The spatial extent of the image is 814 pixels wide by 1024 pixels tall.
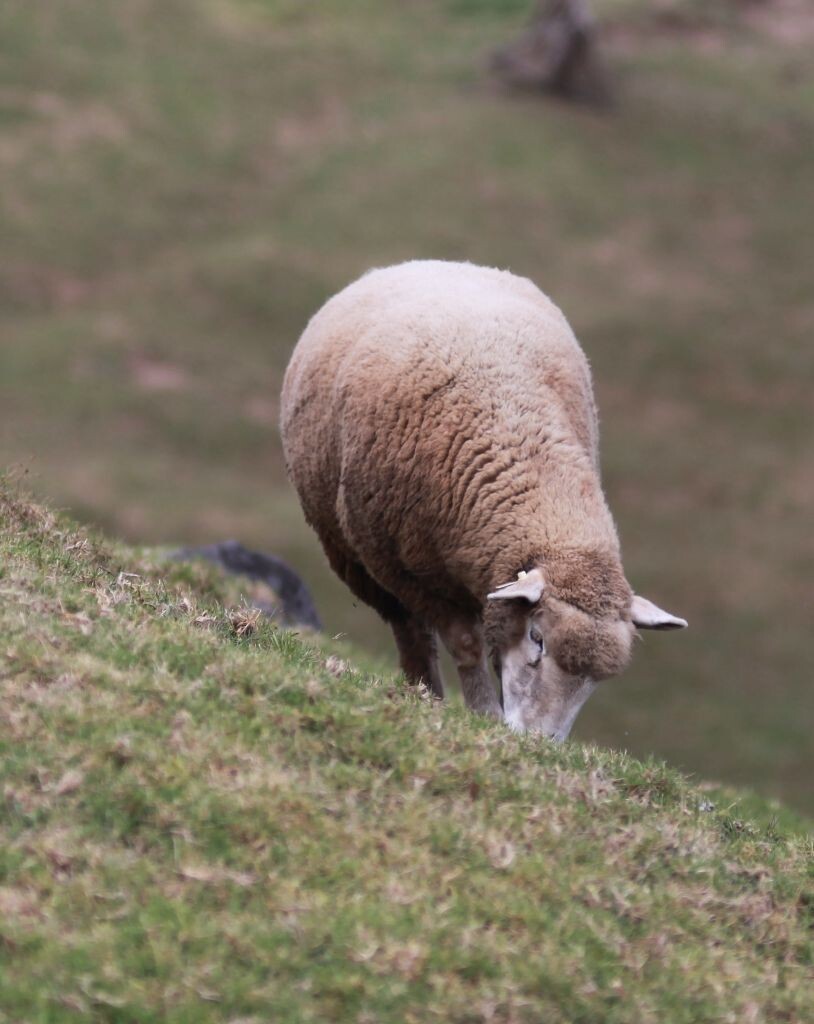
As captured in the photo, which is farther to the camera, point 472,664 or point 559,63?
point 559,63

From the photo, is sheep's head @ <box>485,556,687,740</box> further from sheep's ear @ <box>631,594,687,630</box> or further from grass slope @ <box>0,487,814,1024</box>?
grass slope @ <box>0,487,814,1024</box>

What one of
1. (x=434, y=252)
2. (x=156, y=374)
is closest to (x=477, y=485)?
(x=156, y=374)

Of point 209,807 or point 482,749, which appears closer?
point 209,807

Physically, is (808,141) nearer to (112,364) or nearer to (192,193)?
(192,193)

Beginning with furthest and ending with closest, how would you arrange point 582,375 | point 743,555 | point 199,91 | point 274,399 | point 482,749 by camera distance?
1. point 199,91
2. point 274,399
3. point 743,555
4. point 582,375
5. point 482,749

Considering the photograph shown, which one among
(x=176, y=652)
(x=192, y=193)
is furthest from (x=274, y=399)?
(x=176, y=652)

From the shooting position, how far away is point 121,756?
6082 millimetres

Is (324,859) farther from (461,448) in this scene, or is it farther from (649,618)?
(461,448)

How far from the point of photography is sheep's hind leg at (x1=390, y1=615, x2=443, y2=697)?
1073 cm

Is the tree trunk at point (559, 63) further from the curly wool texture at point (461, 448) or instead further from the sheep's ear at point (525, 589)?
the sheep's ear at point (525, 589)

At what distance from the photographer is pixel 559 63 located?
52.3 m

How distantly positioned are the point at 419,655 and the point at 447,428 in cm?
204

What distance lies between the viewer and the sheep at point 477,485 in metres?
8.84

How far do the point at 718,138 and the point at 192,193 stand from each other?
19311 millimetres
